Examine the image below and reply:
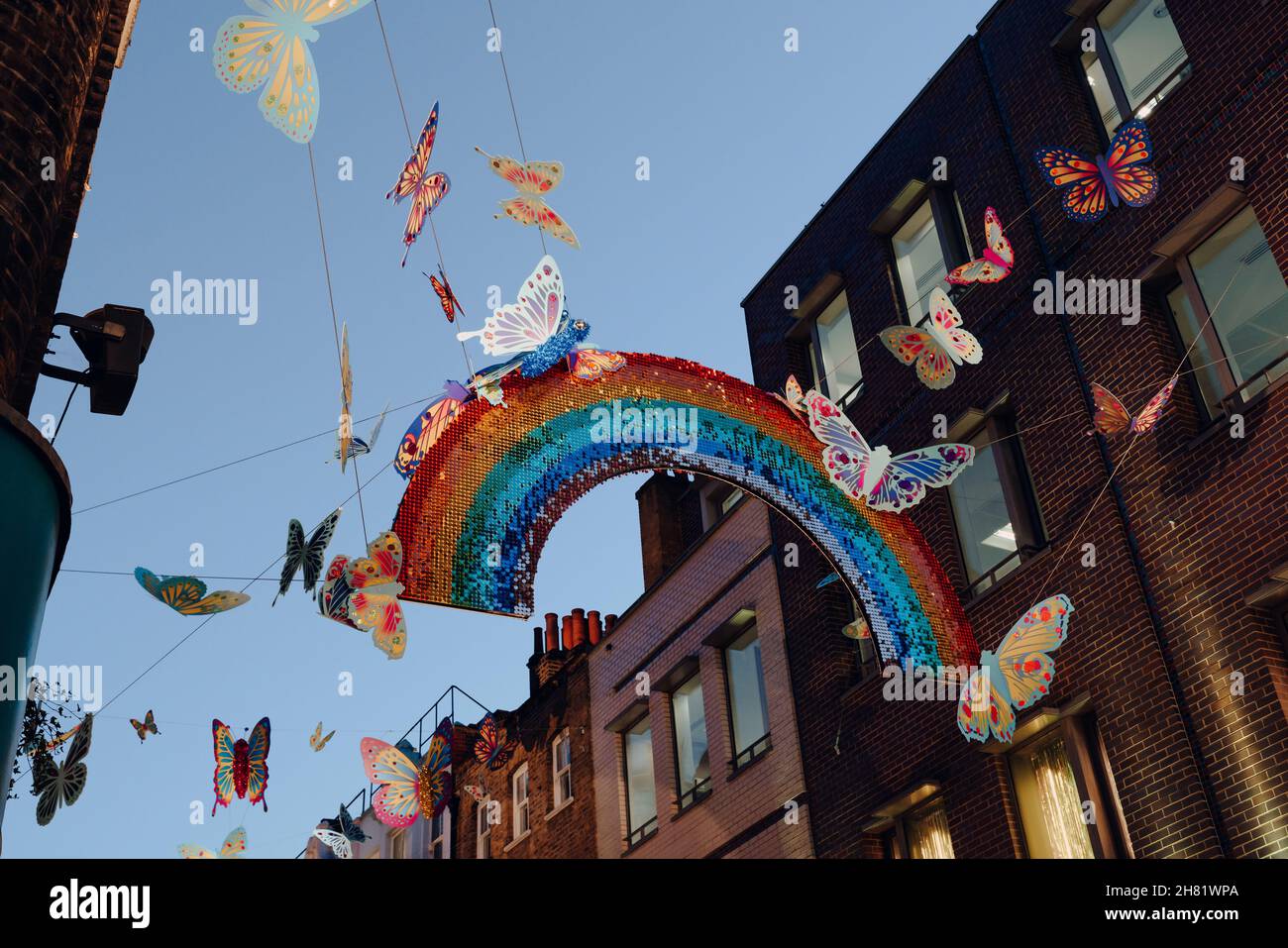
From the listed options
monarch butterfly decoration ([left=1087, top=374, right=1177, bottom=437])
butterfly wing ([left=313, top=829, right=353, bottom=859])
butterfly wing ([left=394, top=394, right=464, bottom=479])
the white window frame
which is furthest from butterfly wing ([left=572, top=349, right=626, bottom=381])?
the white window frame

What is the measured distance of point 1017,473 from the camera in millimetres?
14570

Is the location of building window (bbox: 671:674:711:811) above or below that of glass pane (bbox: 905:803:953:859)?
above

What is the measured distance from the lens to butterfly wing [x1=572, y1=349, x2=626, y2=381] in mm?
8609

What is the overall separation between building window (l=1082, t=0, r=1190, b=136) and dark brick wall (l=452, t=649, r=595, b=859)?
13371 millimetres

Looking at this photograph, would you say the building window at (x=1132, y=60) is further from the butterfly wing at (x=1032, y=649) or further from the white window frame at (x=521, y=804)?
the white window frame at (x=521, y=804)

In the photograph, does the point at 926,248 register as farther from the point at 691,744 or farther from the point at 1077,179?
the point at 691,744

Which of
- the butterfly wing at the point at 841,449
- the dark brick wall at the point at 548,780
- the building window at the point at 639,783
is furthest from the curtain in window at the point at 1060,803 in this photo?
the dark brick wall at the point at 548,780

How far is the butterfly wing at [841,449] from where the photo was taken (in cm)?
982

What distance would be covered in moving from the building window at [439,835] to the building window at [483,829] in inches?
43.8

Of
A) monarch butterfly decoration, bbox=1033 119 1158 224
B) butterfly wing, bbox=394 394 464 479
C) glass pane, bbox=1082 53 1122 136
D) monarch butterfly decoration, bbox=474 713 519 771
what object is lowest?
butterfly wing, bbox=394 394 464 479

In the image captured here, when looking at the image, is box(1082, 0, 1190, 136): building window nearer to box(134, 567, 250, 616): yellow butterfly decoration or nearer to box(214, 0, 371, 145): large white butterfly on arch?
box(214, 0, 371, 145): large white butterfly on arch

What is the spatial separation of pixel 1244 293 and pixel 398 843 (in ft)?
Answer: 75.0

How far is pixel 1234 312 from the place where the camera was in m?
12.5

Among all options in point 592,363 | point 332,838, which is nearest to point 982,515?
point 592,363
